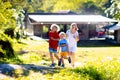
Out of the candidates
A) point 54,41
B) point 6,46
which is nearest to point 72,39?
point 54,41

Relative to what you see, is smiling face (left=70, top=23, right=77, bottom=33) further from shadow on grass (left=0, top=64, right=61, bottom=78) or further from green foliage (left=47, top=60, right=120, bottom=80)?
shadow on grass (left=0, top=64, right=61, bottom=78)

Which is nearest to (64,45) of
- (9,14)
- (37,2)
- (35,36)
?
(9,14)

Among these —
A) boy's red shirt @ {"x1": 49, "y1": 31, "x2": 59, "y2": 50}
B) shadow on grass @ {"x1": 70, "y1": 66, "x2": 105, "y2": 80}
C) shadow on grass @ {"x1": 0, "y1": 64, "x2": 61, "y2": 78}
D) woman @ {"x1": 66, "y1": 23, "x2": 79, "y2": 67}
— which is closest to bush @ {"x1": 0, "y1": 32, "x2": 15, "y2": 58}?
boy's red shirt @ {"x1": 49, "y1": 31, "x2": 59, "y2": 50}

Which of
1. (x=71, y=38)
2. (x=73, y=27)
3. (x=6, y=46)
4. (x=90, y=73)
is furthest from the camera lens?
(x=6, y=46)

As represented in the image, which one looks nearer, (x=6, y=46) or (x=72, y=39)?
(x=72, y=39)

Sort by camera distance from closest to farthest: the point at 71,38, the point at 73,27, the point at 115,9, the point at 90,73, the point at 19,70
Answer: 1. the point at 19,70
2. the point at 90,73
3. the point at 73,27
4. the point at 71,38
5. the point at 115,9

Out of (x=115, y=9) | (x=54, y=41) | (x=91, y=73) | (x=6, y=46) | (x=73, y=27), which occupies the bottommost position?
(x=91, y=73)

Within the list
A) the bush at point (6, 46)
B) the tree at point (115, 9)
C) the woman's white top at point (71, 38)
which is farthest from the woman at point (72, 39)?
the bush at point (6, 46)

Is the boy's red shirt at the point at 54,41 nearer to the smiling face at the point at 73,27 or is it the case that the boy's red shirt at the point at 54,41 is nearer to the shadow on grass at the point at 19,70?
the smiling face at the point at 73,27

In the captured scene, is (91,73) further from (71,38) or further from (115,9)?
(115,9)

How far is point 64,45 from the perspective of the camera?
1155cm

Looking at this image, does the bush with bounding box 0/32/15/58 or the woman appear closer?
the woman

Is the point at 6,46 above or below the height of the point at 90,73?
above

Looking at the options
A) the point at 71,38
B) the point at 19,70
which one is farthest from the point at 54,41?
the point at 19,70
